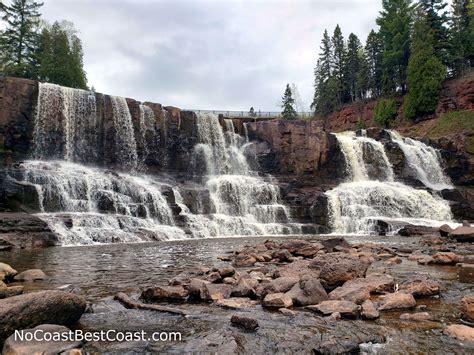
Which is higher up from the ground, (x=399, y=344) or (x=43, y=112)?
(x=43, y=112)

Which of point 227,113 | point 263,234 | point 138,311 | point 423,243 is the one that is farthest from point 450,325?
point 227,113

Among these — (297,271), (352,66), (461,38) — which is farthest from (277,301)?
(352,66)

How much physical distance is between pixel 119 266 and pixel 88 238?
398 inches

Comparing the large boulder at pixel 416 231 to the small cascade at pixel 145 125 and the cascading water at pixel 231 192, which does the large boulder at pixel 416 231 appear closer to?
the cascading water at pixel 231 192

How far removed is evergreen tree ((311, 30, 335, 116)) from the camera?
70.5 meters

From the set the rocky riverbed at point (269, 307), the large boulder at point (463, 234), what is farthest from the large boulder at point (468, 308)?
the large boulder at point (463, 234)

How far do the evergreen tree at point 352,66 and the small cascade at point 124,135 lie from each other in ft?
158

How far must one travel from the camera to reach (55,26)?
190 ft

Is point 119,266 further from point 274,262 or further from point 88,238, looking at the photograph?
point 88,238

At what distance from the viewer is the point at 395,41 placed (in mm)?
61312

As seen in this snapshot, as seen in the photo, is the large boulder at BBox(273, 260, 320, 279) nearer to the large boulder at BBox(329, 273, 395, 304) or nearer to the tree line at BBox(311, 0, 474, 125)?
the large boulder at BBox(329, 273, 395, 304)

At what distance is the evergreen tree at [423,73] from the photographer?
5297 centimetres

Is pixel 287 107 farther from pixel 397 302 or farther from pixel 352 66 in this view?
pixel 397 302

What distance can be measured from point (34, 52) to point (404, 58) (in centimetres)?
5742
